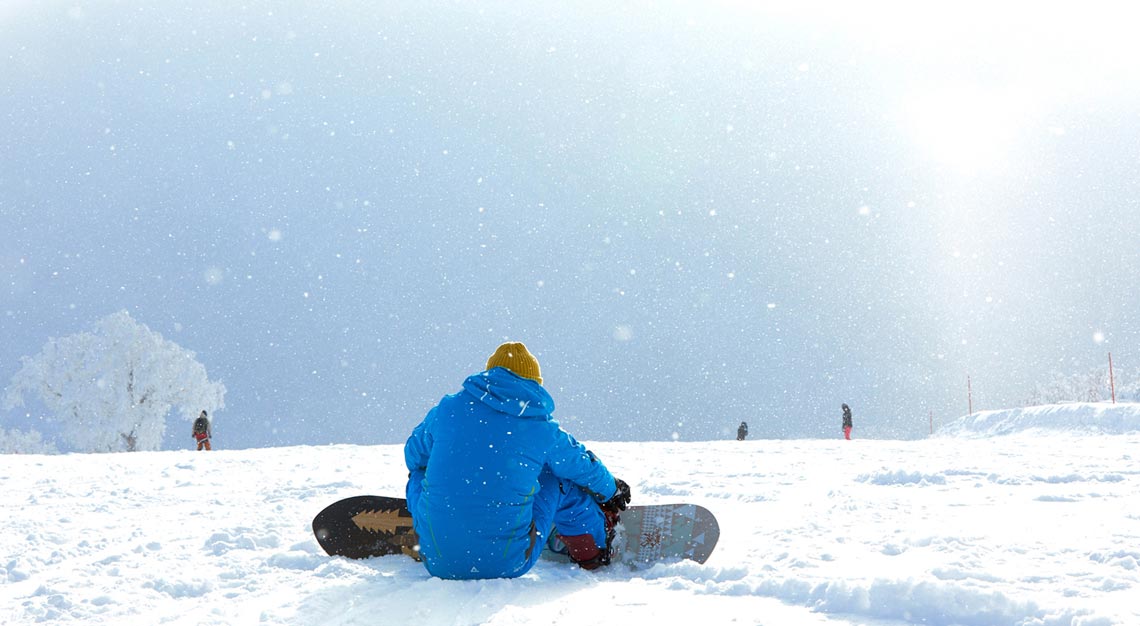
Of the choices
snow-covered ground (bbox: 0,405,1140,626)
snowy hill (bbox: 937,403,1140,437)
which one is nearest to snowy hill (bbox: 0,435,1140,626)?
snow-covered ground (bbox: 0,405,1140,626)

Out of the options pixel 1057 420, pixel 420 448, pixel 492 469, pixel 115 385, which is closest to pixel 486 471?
pixel 492 469

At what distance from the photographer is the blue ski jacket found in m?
4.07

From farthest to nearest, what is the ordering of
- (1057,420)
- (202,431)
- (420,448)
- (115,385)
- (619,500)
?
(115,385)
(202,431)
(1057,420)
(619,500)
(420,448)

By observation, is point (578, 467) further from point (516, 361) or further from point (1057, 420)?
point (1057, 420)

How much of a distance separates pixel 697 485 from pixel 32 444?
133 feet

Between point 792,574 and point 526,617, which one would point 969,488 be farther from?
point 526,617

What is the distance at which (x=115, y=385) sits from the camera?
1416 inches

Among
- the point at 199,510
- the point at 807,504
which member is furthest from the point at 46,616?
the point at 807,504

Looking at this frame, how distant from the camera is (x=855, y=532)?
5.41 metres

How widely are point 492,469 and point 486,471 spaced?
3 cm

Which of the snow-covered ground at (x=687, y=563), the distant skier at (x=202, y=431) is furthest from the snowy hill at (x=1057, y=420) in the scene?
the distant skier at (x=202, y=431)

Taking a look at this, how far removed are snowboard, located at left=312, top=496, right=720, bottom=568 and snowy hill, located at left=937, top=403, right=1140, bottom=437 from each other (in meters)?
16.7

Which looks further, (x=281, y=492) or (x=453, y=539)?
(x=281, y=492)

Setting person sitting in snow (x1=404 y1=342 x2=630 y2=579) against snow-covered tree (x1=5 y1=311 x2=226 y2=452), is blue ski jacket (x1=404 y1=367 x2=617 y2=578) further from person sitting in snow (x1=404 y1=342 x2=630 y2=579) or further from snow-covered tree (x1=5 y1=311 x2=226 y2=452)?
snow-covered tree (x1=5 y1=311 x2=226 y2=452)
